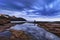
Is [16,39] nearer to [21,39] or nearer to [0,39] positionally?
[21,39]

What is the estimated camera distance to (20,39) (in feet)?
21.1

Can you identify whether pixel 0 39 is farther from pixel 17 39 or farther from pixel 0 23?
pixel 0 23

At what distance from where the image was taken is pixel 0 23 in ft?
45.6

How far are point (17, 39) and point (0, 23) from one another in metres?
8.05

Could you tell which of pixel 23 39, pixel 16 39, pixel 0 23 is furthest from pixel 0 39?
pixel 0 23

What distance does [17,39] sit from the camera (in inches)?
253

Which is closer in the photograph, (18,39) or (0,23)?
(18,39)

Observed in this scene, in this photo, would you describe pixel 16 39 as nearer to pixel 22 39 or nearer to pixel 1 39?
pixel 22 39

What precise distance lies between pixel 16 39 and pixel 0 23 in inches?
317

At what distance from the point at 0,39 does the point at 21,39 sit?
115 cm

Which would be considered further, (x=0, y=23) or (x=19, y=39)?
(x=0, y=23)

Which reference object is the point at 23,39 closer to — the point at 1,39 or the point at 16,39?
the point at 16,39

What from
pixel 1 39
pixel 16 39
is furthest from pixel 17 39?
pixel 1 39

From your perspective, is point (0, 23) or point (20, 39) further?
point (0, 23)
